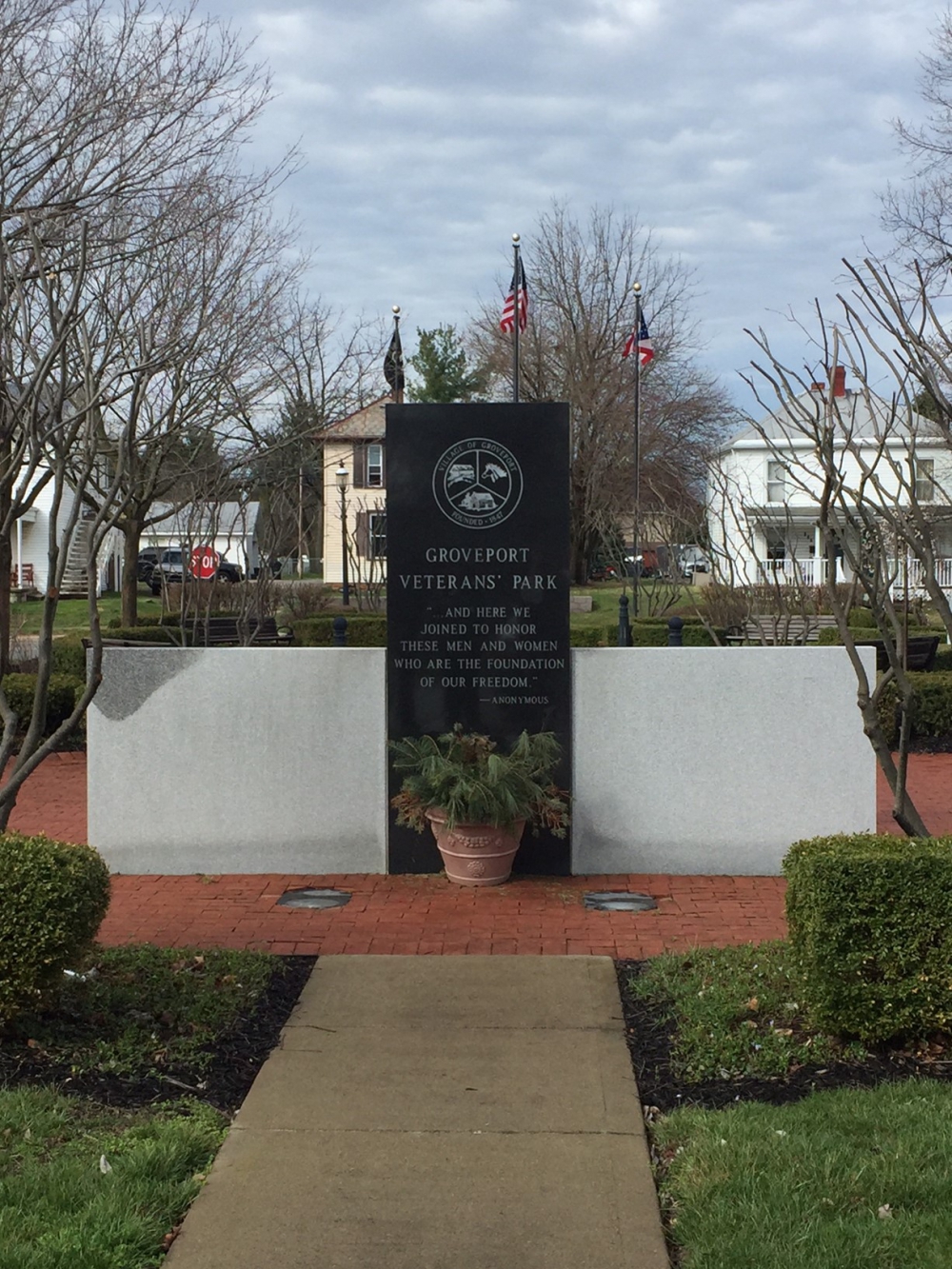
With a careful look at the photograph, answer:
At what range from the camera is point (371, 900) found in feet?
23.8

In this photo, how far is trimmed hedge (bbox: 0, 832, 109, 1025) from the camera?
4.70 m

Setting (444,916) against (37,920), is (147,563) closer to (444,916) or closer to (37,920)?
(444,916)

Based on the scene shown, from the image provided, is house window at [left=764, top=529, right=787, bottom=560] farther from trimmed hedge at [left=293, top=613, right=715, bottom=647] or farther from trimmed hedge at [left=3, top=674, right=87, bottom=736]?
trimmed hedge at [left=3, top=674, right=87, bottom=736]

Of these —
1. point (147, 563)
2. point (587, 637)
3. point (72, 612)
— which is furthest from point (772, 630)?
point (147, 563)

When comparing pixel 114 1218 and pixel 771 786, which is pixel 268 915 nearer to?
pixel 771 786

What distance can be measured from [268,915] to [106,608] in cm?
3143

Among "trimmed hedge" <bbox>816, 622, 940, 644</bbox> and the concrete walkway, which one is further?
"trimmed hedge" <bbox>816, 622, 940, 644</bbox>

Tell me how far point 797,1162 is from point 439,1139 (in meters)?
1.08

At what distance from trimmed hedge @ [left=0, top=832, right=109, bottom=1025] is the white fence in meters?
2.75

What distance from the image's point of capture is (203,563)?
18.8m

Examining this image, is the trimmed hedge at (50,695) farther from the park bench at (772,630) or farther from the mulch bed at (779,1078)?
the park bench at (772,630)

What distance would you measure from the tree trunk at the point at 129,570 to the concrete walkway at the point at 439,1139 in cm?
1687

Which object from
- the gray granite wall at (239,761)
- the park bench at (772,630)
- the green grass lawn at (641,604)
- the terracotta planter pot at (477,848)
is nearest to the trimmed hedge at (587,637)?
the green grass lawn at (641,604)

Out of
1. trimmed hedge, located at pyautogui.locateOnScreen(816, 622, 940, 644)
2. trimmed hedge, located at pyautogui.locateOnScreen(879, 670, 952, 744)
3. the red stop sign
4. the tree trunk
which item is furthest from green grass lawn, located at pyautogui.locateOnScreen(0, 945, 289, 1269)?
the tree trunk
